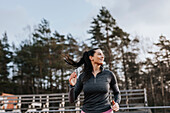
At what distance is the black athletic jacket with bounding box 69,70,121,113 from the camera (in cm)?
188

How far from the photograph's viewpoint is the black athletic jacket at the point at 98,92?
1.88 m

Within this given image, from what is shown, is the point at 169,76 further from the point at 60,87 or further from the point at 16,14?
the point at 16,14

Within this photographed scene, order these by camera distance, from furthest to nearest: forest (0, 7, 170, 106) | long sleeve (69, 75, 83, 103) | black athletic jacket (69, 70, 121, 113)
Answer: forest (0, 7, 170, 106)
long sleeve (69, 75, 83, 103)
black athletic jacket (69, 70, 121, 113)

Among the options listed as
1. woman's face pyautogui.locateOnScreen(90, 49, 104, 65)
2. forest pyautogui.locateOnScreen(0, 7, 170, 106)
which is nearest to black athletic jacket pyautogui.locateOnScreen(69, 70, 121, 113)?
woman's face pyautogui.locateOnScreen(90, 49, 104, 65)

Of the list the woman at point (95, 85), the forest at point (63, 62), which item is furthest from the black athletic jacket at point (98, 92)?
the forest at point (63, 62)

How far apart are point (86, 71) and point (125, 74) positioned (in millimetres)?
26524

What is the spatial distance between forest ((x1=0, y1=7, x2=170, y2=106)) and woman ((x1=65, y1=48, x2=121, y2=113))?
74.0 feet

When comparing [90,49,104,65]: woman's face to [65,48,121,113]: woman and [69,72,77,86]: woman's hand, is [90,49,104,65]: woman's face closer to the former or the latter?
[65,48,121,113]: woman

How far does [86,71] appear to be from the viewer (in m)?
2.11

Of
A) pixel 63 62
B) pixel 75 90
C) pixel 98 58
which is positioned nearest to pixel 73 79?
pixel 75 90

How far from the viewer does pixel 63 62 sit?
2683 centimetres

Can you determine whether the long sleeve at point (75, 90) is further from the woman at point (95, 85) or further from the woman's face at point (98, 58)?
the woman's face at point (98, 58)

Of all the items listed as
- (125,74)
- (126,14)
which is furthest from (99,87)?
(125,74)

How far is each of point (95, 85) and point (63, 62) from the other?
25080mm
